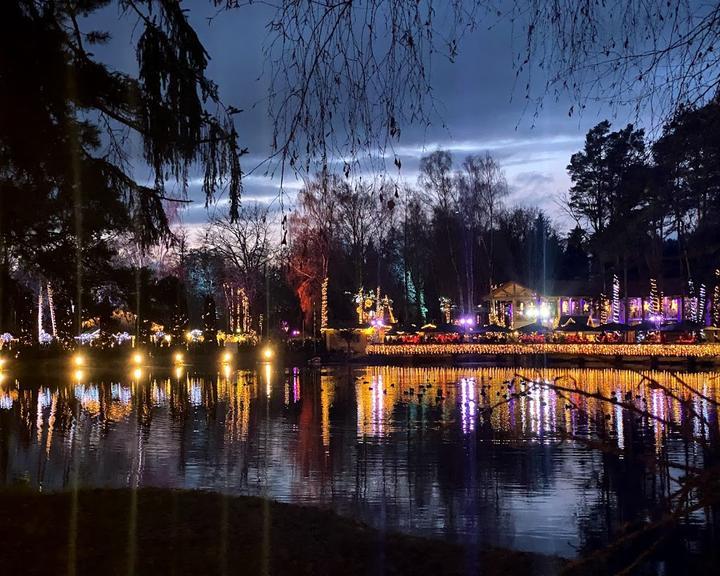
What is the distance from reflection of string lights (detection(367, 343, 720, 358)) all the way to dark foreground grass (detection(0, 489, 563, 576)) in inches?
1271

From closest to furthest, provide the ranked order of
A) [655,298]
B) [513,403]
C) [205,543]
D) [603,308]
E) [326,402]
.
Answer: [205,543], [513,403], [326,402], [655,298], [603,308]

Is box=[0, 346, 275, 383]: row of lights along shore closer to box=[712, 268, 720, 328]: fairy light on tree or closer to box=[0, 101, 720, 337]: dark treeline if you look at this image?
box=[0, 101, 720, 337]: dark treeline

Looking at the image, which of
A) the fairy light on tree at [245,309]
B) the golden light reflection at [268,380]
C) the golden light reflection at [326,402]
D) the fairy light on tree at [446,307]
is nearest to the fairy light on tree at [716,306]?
the fairy light on tree at [446,307]

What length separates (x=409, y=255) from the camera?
79.1m

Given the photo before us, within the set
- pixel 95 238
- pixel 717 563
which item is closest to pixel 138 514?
pixel 95 238

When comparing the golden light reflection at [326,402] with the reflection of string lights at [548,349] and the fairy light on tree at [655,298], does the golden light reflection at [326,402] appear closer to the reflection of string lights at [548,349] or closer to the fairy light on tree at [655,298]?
the reflection of string lights at [548,349]

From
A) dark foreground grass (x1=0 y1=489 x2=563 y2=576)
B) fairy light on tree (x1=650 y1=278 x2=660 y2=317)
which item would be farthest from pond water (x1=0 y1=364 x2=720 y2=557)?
fairy light on tree (x1=650 y1=278 x2=660 y2=317)

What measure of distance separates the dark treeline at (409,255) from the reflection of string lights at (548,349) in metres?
4.58

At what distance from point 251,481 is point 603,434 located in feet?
31.3

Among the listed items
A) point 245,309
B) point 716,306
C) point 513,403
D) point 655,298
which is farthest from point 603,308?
point 513,403

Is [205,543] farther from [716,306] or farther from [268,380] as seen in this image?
[716,306]

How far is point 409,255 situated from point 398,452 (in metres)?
64.0

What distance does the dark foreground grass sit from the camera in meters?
6.75

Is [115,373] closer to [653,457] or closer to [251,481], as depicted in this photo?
[251,481]
